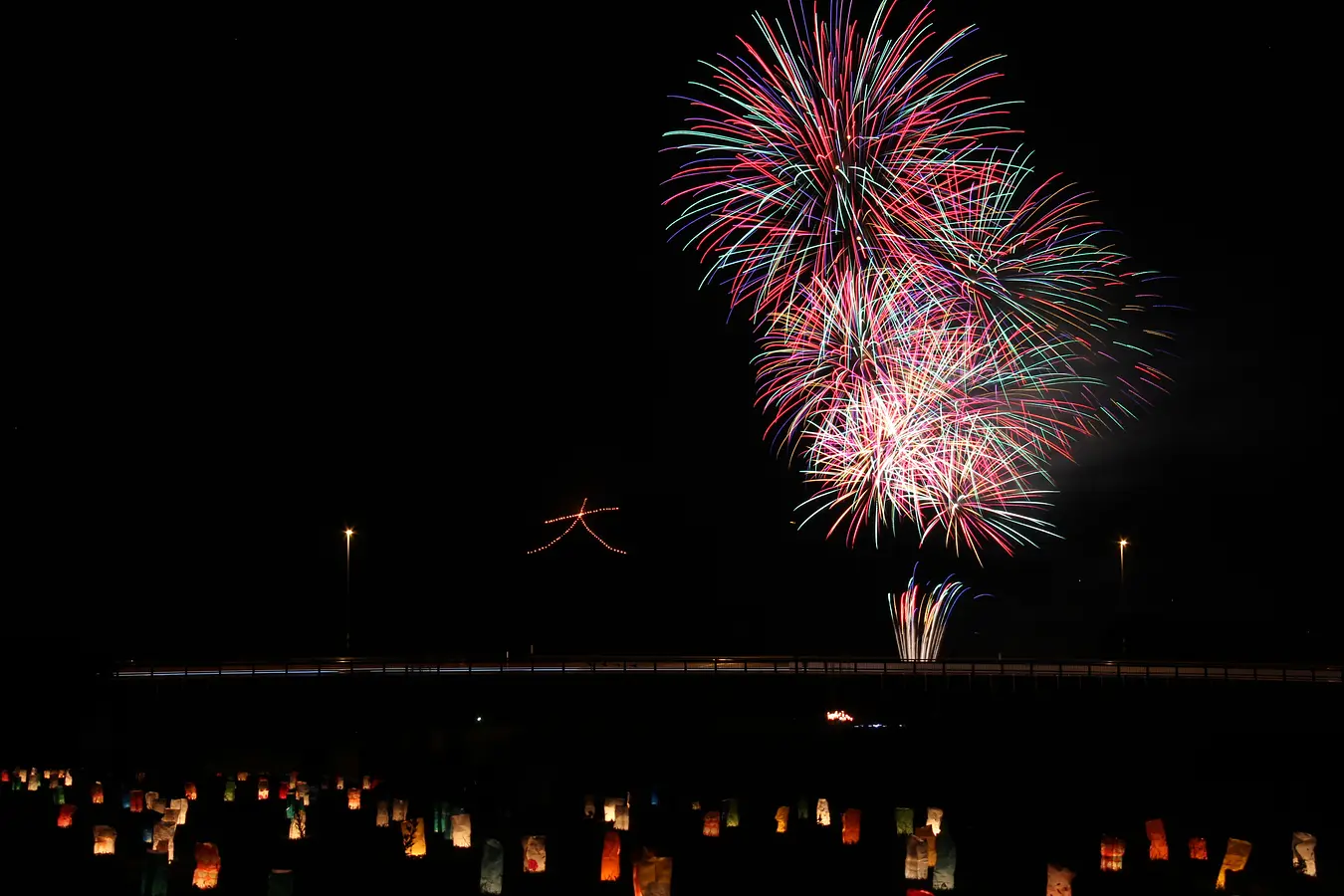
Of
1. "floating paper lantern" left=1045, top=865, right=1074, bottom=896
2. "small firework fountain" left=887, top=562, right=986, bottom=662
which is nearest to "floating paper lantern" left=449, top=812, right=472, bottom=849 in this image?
"floating paper lantern" left=1045, top=865, right=1074, bottom=896

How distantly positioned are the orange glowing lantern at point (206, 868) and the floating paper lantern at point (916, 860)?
11.8m

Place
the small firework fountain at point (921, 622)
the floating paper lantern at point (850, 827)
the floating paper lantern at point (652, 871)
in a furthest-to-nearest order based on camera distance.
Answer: the small firework fountain at point (921, 622), the floating paper lantern at point (850, 827), the floating paper lantern at point (652, 871)

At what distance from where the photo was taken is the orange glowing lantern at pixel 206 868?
2086cm

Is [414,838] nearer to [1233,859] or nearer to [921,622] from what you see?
[1233,859]

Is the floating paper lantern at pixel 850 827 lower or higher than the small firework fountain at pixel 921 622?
lower

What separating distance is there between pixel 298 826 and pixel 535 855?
6252 mm

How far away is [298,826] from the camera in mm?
25672

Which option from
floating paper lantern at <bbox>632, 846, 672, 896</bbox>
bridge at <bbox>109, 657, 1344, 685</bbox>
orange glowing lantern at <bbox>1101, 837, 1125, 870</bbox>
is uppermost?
bridge at <bbox>109, 657, 1344, 685</bbox>

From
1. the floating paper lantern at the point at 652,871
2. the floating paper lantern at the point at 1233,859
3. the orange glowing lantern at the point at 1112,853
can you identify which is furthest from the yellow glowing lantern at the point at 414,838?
the floating paper lantern at the point at 1233,859

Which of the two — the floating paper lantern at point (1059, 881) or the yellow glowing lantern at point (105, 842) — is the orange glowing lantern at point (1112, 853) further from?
the yellow glowing lantern at point (105, 842)

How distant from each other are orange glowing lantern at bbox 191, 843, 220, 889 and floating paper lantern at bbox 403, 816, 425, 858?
148 inches

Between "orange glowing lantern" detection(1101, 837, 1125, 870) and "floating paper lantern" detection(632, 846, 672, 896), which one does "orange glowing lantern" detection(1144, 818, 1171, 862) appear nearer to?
"orange glowing lantern" detection(1101, 837, 1125, 870)

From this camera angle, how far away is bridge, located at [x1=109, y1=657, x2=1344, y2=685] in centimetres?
4184

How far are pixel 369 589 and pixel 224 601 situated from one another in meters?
8.00
